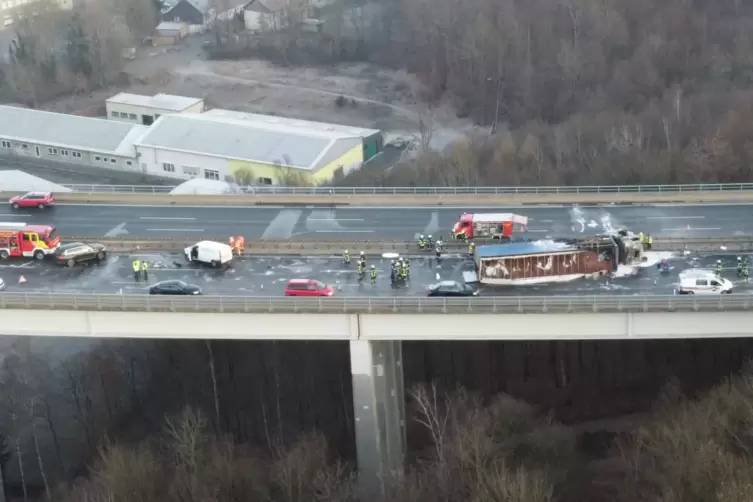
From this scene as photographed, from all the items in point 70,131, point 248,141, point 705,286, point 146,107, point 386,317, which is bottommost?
point 386,317

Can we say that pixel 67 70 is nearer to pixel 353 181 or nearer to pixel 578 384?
pixel 353 181

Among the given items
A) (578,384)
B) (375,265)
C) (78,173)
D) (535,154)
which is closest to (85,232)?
(375,265)

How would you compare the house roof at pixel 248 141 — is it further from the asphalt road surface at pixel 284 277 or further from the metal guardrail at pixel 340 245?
the asphalt road surface at pixel 284 277

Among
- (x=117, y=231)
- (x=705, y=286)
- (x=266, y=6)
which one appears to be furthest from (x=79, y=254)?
(x=266, y=6)

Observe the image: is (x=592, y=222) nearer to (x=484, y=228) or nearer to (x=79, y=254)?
(x=484, y=228)

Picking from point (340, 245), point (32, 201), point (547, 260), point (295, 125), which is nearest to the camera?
point (547, 260)

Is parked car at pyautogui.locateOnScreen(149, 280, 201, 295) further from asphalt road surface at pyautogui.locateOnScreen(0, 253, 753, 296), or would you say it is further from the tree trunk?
the tree trunk

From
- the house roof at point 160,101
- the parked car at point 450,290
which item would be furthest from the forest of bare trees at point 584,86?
the parked car at point 450,290
